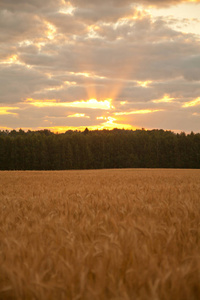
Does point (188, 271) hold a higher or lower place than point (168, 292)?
higher

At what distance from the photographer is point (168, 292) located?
1778mm

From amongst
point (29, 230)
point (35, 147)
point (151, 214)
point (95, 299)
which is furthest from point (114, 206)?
point (35, 147)

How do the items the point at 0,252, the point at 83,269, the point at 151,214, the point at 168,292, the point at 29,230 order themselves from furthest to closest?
1. the point at 151,214
2. the point at 29,230
3. the point at 0,252
4. the point at 83,269
5. the point at 168,292

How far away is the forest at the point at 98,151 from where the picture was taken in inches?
2569

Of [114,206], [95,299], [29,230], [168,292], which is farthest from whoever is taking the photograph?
[114,206]

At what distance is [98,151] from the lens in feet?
229

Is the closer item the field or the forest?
the field

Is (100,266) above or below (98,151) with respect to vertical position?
below

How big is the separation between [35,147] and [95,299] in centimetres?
6597

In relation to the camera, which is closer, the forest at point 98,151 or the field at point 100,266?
the field at point 100,266

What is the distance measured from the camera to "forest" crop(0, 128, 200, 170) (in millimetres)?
65250

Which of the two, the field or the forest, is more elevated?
the forest

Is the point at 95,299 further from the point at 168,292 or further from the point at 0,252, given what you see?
the point at 0,252

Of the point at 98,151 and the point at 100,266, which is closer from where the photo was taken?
the point at 100,266
